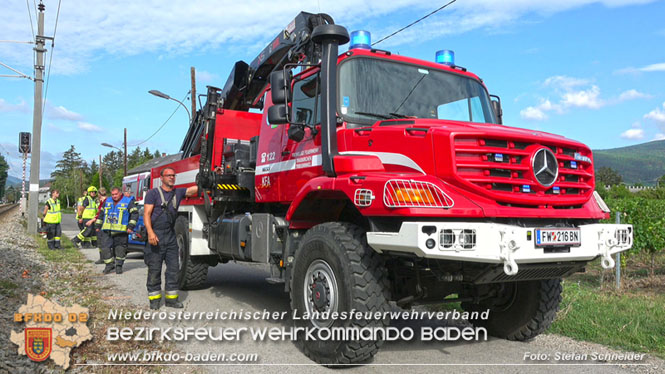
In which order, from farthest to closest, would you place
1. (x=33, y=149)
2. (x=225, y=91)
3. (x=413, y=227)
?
(x=33, y=149), (x=225, y=91), (x=413, y=227)

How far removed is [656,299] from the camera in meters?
7.66

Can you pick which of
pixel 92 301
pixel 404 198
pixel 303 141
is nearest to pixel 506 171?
pixel 404 198

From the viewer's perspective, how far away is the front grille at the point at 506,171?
412cm

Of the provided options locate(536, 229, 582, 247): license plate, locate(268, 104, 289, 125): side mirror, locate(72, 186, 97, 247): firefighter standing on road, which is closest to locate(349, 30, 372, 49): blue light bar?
locate(268, 104, 289, 125): side mirror

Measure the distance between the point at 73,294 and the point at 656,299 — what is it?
844cm

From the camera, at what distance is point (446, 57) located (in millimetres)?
5996

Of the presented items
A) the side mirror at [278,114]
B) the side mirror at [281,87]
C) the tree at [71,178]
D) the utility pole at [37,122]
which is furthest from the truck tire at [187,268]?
the tree at [71,178]

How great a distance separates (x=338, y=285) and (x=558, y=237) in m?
1.81

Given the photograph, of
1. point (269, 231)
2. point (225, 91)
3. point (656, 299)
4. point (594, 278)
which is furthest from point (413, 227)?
point (594, 278)

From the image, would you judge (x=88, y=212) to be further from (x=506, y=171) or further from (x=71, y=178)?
(x=71, y=178)

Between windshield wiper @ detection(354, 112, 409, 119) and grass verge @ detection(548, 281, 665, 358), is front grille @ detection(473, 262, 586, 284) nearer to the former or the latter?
grass verge @ detection(548, 281, 665, 358)

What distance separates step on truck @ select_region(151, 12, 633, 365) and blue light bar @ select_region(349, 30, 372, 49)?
0.05 feet

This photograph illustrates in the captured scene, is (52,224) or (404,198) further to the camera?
(52,224)

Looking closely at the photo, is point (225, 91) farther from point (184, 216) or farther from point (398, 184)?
point (398, 184)
